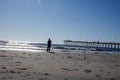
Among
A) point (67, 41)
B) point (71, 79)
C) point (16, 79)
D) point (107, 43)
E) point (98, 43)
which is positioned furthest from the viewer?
point (67, 41)

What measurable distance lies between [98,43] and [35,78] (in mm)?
126986

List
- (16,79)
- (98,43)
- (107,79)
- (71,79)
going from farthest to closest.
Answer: (98,43), (107,79), (71,79), (16,79)

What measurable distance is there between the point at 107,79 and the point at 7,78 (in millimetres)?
3878

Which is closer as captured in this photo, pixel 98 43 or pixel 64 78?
pixel 64 78

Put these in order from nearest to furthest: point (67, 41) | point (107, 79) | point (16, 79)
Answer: point (16, 79)
point (107, 79)
point (67, 41)

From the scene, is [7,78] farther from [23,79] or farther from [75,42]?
[75,42]

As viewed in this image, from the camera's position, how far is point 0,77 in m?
7.14

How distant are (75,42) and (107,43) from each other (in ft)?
99.4

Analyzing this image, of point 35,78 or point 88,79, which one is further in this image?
point 88,79

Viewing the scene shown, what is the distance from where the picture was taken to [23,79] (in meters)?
7.05

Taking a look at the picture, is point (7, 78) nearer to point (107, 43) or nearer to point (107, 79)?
point (107, 79)

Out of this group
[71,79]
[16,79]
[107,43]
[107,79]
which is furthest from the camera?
[107,43]

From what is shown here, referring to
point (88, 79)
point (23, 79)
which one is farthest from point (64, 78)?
point (23, 79)

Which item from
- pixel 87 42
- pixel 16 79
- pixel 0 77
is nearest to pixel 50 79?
pixel 16 79
